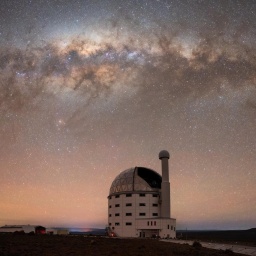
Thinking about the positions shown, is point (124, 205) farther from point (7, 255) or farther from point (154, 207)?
point (7, 255)

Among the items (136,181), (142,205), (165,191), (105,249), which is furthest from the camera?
(136,181)

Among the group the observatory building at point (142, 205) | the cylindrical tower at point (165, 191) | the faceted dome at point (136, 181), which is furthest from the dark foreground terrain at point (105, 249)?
the faceted dome at point (136, 181)

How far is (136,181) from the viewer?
201ft

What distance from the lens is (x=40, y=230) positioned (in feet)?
228

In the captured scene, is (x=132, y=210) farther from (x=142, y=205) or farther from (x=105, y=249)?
(x=105, y=249)

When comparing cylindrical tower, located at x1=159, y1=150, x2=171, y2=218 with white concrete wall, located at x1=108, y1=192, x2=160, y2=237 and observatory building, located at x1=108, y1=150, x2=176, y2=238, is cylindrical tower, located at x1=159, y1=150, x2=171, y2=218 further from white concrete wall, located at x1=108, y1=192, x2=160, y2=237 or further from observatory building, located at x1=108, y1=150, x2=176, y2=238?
white concrete wall, located at x1=108, y1=192, x2=160, y2=237

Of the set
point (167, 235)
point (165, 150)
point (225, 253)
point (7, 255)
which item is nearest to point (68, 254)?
point (7, 255)

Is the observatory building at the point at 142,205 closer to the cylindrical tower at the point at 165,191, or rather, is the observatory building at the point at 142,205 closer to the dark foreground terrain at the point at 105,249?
the cylindrical tower at the point at 165,191

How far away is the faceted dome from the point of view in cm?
6066

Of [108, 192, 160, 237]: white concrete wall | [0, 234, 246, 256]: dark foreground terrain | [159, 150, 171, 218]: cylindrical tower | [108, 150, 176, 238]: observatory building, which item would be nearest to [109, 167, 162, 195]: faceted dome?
[108, 150, 176, 238]: observatory building

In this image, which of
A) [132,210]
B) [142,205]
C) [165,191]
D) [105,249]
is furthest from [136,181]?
[105,249]

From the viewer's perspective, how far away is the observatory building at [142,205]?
5675 centimetres

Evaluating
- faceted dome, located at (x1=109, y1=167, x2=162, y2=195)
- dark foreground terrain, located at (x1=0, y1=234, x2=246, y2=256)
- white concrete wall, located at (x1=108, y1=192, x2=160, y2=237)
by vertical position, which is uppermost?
faceted dome, located at (x1=109, y1=167, x2=162, y2=195)

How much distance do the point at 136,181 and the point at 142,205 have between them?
4732 mm
